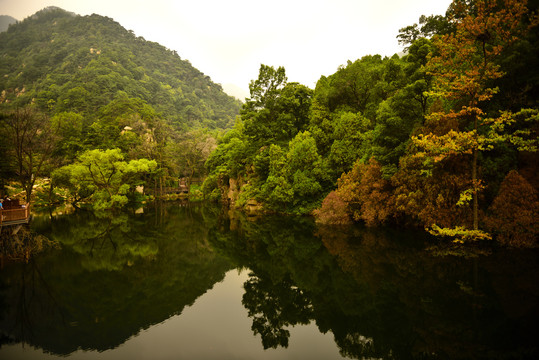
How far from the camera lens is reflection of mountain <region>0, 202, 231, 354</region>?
8.26 metres

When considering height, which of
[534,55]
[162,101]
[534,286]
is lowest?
[534,286]

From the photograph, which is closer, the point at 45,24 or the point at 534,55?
the point at 534,55

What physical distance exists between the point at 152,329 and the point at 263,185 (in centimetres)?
2743

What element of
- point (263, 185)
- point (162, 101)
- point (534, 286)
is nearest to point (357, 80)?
point (263, 185)

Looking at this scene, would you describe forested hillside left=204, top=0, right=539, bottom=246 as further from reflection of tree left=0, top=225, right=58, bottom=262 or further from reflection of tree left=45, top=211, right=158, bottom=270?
reflection of tree left=0, top=225, right=58, bottom=262

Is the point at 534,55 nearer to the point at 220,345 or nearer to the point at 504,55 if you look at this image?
the point at 504,55

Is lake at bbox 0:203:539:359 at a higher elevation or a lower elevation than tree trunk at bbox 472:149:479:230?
lower

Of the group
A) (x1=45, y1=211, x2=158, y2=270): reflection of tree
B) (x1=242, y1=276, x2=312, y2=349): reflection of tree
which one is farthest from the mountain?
(x1=242, y1=276, x2=312, y2=349): reflection of tree

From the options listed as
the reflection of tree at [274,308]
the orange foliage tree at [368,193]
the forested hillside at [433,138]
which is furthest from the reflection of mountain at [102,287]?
the forested hillside at [433,138]

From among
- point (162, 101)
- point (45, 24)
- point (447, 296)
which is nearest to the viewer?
point (447, 296)

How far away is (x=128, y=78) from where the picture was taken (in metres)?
107

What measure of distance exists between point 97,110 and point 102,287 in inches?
3385

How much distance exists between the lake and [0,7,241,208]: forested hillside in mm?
16581

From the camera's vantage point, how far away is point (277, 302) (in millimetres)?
9883
